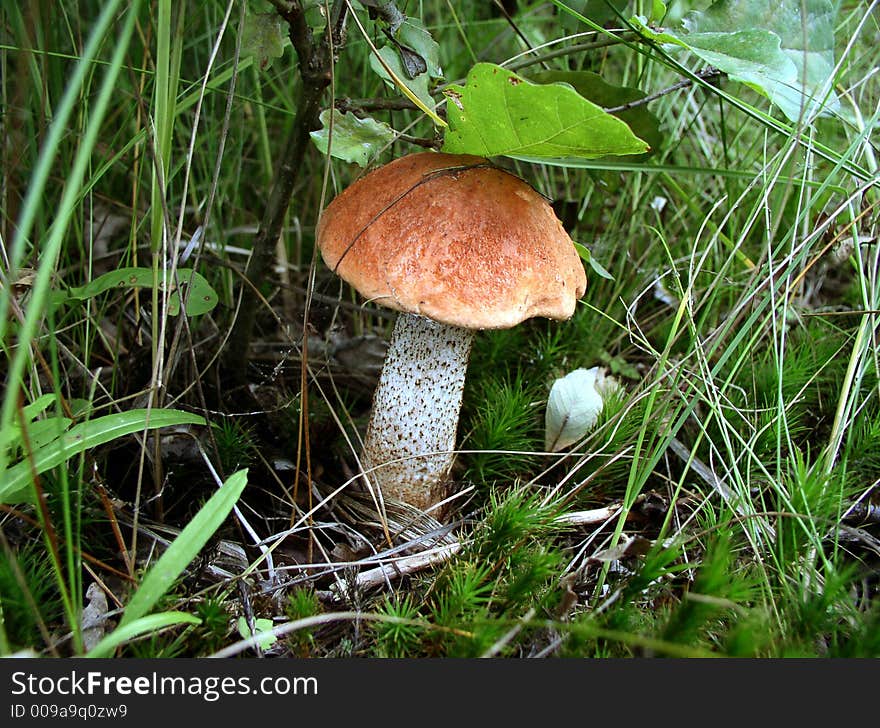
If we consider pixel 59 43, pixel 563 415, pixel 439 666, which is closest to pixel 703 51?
pixel 563 415

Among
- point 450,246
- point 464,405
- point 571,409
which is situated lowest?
point 464,405

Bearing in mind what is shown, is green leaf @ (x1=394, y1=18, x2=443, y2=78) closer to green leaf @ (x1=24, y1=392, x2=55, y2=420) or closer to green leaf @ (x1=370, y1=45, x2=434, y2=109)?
green leaf @ (x1=370, y1=45, x2=434, y2=109)

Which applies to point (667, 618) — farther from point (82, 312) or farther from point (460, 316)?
point (82, 312)

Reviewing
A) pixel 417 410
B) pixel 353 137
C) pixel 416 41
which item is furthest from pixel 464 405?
pixel 416 41

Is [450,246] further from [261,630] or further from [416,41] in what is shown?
[261,630]

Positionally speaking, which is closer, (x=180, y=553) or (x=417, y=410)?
(x=180, y=553)
